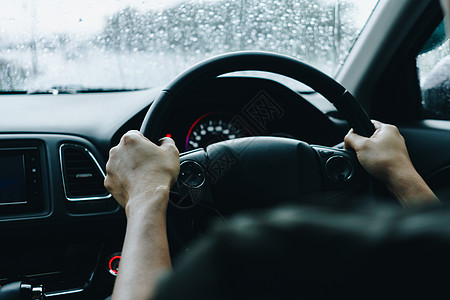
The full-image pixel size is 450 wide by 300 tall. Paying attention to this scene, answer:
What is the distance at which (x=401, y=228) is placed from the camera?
301 mm

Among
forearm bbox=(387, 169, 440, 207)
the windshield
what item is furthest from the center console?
forearm bbox=(387, 169, 440, 207)

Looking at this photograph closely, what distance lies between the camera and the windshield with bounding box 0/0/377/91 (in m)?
1.83

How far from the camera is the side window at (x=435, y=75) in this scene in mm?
1704

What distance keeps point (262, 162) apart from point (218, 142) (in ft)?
0.57

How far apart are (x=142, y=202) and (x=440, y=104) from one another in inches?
57.2

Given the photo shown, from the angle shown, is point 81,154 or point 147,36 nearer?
point 81,154

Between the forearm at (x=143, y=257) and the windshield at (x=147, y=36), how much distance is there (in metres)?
1.27

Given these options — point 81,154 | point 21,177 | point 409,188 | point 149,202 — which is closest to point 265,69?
point 409,188

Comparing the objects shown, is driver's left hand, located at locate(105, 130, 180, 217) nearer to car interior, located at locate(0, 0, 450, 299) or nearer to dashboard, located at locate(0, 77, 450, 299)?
car interior, located at locate(0, 0, 450, 299)

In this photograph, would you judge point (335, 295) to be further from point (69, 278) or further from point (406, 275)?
point (69, 278)

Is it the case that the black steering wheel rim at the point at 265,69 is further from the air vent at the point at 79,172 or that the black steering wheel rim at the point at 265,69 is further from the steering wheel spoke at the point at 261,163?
the air vent at the point at 79,172

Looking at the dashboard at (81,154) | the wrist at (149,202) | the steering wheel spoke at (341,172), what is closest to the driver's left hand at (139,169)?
the wrist at (149,202)

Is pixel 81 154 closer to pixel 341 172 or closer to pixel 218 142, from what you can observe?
pixel 218 142

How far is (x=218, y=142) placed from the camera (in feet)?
4.33
